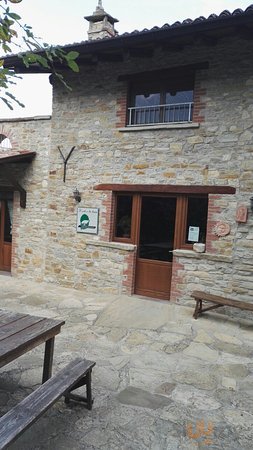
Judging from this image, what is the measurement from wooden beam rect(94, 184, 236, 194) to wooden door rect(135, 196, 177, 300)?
8.8 inches

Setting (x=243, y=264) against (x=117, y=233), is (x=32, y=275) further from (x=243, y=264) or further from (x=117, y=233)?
(x=243, y=264)

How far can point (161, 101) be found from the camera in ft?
22.9

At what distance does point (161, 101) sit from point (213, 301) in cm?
417

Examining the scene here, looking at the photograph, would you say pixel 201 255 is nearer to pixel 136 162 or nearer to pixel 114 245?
pixel 114 245

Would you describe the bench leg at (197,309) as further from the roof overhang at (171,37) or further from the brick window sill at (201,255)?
the roof overhang at (171,37)

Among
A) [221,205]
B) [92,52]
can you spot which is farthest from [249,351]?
[92,52]

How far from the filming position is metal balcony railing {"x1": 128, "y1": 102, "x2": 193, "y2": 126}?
6781mm

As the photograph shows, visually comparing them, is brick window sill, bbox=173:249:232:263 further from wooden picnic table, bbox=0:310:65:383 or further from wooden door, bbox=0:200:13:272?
wooden door, bbox=0:200:13:272

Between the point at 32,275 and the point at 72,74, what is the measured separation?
4.96 m

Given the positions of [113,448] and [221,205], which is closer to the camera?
[113,448]

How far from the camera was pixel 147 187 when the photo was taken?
23.0ft

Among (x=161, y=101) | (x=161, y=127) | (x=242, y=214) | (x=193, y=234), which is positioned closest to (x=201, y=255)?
(x=193, y=234)

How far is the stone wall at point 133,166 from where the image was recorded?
6.19m

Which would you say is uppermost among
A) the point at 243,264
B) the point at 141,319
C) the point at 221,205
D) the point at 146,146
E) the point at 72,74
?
the point at 72,74
